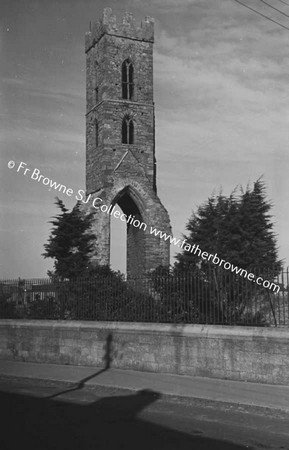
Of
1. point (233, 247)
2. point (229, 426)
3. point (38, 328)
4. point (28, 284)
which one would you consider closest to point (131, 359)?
point (38, 328)

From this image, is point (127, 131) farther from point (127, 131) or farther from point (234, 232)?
point (234, 232)

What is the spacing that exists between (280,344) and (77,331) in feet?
20.0

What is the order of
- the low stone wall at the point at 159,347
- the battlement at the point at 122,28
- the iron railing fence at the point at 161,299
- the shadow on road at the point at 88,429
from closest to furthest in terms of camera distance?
the shadow on road at the point at 88,429, the low stone wall at the point at 159,347, the iron railing fence at the point at 161,299, the battlement at the point at 122,28

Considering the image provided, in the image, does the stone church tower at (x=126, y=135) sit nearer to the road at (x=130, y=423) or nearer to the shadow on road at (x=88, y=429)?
the road at (x=130, y=423)

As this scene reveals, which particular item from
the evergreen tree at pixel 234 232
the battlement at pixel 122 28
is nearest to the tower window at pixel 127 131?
the battlement at pixel 122 28

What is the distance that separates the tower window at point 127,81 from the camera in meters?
44.8

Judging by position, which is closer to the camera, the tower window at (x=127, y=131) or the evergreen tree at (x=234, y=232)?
the evergreen tree at (x=234, y=232)

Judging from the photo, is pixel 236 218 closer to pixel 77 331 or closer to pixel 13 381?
pixel 77 331

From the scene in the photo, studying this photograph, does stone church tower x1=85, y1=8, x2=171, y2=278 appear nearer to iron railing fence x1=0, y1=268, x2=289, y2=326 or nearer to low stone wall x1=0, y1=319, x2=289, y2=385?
iron railing fence x1=0, y1=268, x2=289, y2=326

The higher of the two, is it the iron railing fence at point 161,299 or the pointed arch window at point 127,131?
the pointed arch window at point 127,131

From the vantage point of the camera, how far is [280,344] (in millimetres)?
11664

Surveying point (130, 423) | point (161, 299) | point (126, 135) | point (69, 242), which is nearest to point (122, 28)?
point (126, 135)

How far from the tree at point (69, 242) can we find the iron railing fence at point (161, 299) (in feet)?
55.1

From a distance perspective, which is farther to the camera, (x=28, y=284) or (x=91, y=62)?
(x=91, y=62)
